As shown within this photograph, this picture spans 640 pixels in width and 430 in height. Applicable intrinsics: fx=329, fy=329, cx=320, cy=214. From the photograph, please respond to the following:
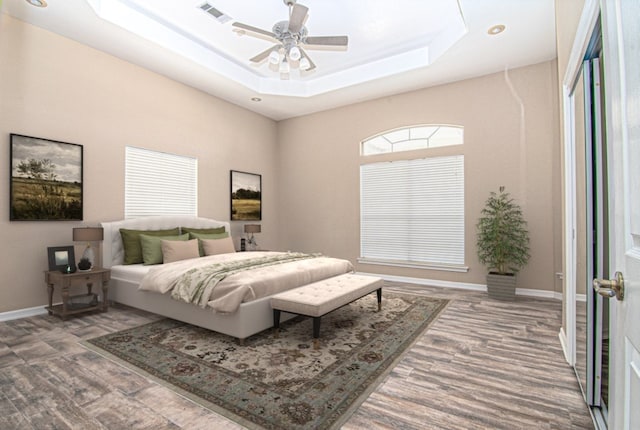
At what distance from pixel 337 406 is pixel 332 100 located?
212 inches

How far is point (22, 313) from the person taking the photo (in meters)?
3.74

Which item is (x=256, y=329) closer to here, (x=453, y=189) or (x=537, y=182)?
(x=453, y=189)

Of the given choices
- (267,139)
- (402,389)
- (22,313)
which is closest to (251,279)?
(402,389)

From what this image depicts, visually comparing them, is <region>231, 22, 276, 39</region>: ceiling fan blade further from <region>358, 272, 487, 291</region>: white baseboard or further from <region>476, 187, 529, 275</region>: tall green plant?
<region>358, 272, 487, 291</region>: white baseboard

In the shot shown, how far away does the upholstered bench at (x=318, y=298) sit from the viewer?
289cm

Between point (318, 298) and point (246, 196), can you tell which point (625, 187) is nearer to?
point (318, 298)

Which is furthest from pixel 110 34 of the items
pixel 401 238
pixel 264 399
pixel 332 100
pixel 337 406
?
pixel 401 238

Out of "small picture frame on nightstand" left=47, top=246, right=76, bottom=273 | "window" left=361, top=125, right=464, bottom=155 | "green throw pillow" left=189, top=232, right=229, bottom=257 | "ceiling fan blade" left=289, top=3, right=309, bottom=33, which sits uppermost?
"ceiling fan blade" left=289, top=3, right=309, bottom=33

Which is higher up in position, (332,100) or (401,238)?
(332,100)

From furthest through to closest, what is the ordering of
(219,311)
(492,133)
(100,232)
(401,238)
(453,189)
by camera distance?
(401,238) < (453,189) < (492,133) < (100,232) < (219,311)

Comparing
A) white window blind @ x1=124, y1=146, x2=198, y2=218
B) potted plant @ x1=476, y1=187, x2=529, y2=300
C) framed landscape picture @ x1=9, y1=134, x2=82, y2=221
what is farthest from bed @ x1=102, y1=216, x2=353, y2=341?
potted plant @ x1=476, y1=187, x2=529, y2=300

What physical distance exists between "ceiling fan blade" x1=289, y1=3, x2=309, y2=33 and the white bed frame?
273cm

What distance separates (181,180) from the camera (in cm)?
545

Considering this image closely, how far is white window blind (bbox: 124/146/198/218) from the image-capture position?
4773 millimetres
